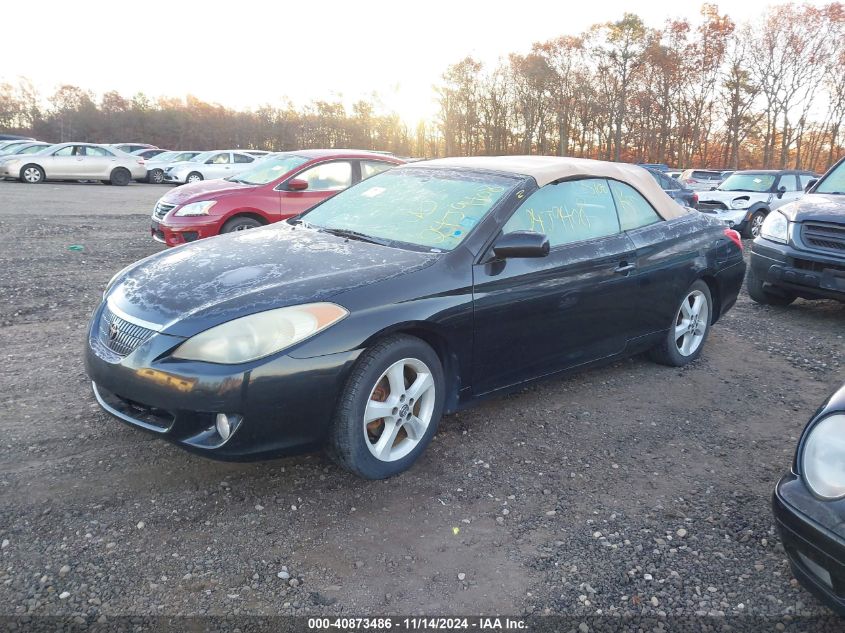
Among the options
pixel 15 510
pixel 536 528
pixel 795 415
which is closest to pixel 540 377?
pixel 536 528

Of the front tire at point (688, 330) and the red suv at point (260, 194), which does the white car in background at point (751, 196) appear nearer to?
the red suv at point (260, 194)

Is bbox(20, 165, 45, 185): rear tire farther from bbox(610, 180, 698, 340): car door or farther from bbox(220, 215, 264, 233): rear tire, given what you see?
bbox(610, 180, 698, 340): car door

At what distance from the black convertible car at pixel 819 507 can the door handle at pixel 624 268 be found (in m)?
1.88

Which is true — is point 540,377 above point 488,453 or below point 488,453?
above

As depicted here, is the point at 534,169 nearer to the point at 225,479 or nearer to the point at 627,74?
the point at 225,479

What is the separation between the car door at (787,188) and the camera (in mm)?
13868

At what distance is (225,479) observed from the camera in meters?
3.16

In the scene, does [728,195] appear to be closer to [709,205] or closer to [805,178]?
[709,205]

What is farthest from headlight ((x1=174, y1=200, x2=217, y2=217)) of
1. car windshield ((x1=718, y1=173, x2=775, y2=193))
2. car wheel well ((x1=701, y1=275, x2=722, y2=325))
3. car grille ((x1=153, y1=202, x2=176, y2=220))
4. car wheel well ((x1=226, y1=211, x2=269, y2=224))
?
car windshield ((x1=718, y1=173, x2=775, y2=193))

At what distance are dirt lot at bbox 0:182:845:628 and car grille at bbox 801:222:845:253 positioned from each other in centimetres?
202

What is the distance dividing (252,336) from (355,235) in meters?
1.25

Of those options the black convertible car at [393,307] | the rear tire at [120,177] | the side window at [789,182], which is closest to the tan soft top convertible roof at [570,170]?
the black convertible car at [393,307]


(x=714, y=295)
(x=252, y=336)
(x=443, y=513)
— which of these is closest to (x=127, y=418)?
(x=252, y=336)

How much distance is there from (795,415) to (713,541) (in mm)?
1818
